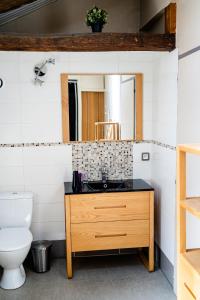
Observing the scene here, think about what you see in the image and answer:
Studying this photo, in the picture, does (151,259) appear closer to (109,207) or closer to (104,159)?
(109,207)

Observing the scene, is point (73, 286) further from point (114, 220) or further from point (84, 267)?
point (114, 220)

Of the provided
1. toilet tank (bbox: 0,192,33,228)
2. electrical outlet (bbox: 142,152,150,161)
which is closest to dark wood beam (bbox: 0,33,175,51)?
electrical outlet (bbox: 142,152,150,161)

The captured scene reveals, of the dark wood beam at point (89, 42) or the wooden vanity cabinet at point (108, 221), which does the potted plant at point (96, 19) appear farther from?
the wooden vanity cabinet at point (108, 221)

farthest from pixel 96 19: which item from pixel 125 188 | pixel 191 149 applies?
pixel 191 149

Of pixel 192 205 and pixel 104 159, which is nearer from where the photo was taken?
pixel 192 205

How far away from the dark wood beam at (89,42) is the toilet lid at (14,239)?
5.38 feet

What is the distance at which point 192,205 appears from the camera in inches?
66.0

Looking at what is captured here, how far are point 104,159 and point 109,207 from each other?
613 millimetres

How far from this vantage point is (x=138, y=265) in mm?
3330

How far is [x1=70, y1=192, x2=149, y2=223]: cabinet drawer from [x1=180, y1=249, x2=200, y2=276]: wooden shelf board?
124 centimetres

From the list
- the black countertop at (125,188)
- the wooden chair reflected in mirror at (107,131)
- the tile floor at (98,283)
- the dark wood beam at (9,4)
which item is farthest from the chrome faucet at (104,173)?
the dark wood beam at (9,4)

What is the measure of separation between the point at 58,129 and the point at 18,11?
136 cm

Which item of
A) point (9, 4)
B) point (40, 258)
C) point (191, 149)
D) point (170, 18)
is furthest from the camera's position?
point (40, 258)

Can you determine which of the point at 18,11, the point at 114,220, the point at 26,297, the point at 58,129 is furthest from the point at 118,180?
the point at 18,11
